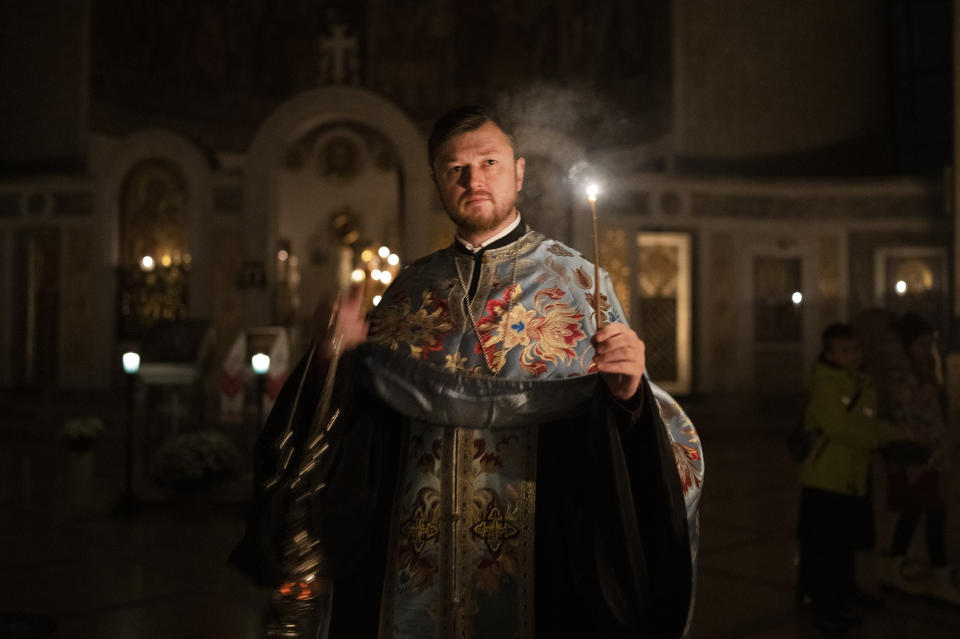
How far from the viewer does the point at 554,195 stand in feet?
44.5

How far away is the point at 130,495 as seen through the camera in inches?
267

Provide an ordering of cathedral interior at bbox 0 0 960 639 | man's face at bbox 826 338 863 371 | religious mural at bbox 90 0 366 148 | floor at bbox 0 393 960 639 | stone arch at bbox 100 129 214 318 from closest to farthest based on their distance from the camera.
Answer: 1. floor at bbox 0 393 960 639
2. man's face at bbox 826 338 863 371
3. cathedral interior at bbox 0 0 960 639
4. stone arch at bbox 100 129 214 318
5. religious mural at bbox 90 0 366 148

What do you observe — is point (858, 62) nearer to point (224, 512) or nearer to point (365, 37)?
point (365, 37)

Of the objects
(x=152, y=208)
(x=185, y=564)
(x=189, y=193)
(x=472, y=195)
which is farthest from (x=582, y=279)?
(x=152, y=208)

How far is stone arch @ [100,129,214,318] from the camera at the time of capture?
44.3 ft

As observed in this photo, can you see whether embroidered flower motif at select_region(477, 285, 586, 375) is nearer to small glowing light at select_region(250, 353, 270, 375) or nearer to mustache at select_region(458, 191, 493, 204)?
mustache at select_region(458, 191, 493, 204)

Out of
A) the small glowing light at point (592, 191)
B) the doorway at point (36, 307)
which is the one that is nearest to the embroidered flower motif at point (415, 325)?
the small glowing light at point (592, 191)

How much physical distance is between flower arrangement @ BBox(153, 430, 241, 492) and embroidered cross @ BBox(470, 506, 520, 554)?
5.19m

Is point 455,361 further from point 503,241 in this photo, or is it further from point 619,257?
point 619,257

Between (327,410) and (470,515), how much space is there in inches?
17.7

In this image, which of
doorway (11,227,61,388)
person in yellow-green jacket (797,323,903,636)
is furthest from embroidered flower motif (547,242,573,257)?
doorway (11,227,61,388)

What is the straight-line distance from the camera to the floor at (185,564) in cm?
431

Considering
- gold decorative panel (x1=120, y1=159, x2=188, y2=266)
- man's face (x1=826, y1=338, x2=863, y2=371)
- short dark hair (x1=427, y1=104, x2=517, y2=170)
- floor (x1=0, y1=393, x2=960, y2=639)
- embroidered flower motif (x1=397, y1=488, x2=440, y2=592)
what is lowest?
floor (x1=0, y1=393, x2=960, y2=639)

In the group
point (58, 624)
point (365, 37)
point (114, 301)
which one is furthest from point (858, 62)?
point (58, 624)
